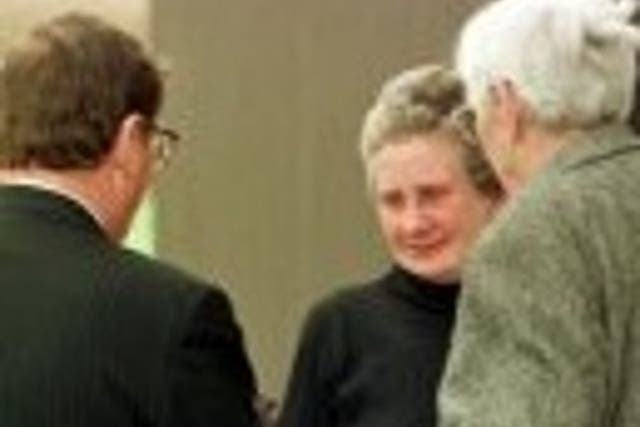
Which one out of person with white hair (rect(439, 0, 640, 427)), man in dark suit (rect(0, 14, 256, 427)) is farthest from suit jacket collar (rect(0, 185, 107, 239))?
person with white hair (rect(439, 0, 640, 427))

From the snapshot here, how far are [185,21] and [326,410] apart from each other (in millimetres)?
1530

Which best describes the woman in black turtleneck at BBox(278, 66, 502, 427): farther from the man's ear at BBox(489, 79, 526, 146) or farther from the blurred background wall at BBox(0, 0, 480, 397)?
the blurred background wall at BBox(0, 0, 480, 397)

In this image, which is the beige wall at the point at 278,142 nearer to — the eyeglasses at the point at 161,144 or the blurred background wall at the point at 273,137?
the blurred background wall at the point at 273,137

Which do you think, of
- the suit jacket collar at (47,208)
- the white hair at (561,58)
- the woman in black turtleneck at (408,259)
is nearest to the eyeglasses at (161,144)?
the suit jacket collar at (47,208)

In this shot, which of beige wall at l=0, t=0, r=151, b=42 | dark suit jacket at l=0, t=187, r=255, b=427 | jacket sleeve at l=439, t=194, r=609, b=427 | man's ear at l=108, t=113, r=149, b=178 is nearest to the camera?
jacket sleeve at l=439, t=194, r=609, b=427

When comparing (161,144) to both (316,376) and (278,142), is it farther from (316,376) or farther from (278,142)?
(278,142)

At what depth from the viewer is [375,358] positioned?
2898 millimetres

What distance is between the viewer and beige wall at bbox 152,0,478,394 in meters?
4.23

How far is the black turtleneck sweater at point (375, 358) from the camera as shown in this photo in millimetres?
2857

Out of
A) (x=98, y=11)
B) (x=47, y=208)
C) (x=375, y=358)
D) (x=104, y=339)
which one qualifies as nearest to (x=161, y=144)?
(x=47, y=208)

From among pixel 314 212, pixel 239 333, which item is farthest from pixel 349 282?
pixel 239 333

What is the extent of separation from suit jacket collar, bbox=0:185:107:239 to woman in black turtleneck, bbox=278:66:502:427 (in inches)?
30.4

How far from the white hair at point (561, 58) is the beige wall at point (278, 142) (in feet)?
6.60

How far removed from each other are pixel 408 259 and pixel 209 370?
821 mm
